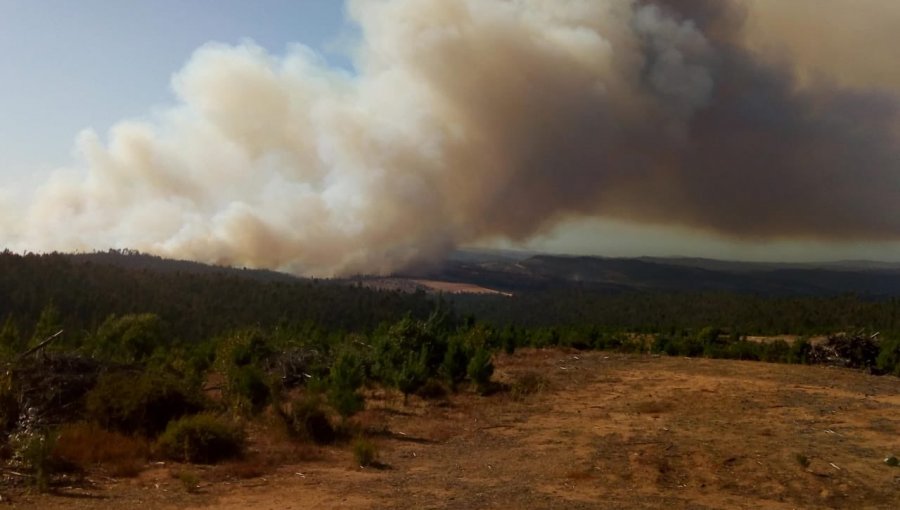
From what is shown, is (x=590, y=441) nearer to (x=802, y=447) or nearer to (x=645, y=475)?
(x=645, y=475)

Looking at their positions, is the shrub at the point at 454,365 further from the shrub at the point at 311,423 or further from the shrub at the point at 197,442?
the shrub at the point at 197,442

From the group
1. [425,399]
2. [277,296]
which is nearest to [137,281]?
[277,296]

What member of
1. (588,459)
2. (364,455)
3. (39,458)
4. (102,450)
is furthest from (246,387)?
(588,459)

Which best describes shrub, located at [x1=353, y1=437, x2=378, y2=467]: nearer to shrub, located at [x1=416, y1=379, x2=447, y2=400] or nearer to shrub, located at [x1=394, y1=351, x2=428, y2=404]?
shrub, located at [x1=394, y1=351, x2=428, y2=404]

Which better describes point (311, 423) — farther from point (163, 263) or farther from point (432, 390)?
point (163, 263)

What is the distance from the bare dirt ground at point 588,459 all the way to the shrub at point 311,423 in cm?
99

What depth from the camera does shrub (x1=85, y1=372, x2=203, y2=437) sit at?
17578mm

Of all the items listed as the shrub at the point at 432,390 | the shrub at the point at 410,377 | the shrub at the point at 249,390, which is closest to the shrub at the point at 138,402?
the shrub at the point at 249,390

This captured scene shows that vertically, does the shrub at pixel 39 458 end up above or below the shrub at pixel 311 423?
above

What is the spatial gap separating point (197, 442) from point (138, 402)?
9.30 feet

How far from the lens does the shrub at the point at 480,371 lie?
28.2 m

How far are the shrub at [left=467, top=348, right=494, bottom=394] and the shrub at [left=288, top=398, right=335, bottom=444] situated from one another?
969 cm

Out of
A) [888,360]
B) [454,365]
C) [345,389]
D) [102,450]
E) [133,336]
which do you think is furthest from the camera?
[888,360]

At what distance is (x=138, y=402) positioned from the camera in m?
17.8
